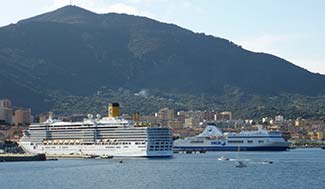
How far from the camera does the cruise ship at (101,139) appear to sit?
3260 inches

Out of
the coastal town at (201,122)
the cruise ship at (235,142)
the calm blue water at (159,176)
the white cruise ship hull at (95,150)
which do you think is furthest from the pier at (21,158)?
the coastal town at (201,122)

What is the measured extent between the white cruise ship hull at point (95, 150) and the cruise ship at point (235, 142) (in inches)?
1076

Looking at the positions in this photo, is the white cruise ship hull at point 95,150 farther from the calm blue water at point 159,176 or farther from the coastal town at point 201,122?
the coastal town at point 201,122

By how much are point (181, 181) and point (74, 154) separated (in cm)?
3605

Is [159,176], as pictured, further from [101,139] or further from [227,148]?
[227,148]

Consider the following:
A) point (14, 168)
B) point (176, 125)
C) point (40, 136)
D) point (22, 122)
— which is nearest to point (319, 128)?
point (176, 125)

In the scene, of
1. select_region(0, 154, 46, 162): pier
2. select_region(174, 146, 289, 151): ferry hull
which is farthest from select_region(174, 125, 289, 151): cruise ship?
select_region(0, 154, 46, 162): pier

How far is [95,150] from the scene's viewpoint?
8738 cm

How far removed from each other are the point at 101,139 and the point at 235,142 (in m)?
32.9

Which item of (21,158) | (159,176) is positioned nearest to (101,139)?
(21,158)

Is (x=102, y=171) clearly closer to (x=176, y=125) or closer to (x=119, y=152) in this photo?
(x=119, y=152)

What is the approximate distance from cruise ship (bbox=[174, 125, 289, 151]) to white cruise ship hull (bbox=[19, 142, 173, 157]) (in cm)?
2733

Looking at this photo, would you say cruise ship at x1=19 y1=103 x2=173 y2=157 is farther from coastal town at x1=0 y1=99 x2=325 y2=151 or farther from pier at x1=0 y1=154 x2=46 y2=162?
coastal town at x1=0 y1=99 x2=325 y2=151

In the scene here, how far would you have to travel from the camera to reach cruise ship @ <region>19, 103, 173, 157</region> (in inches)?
3260
